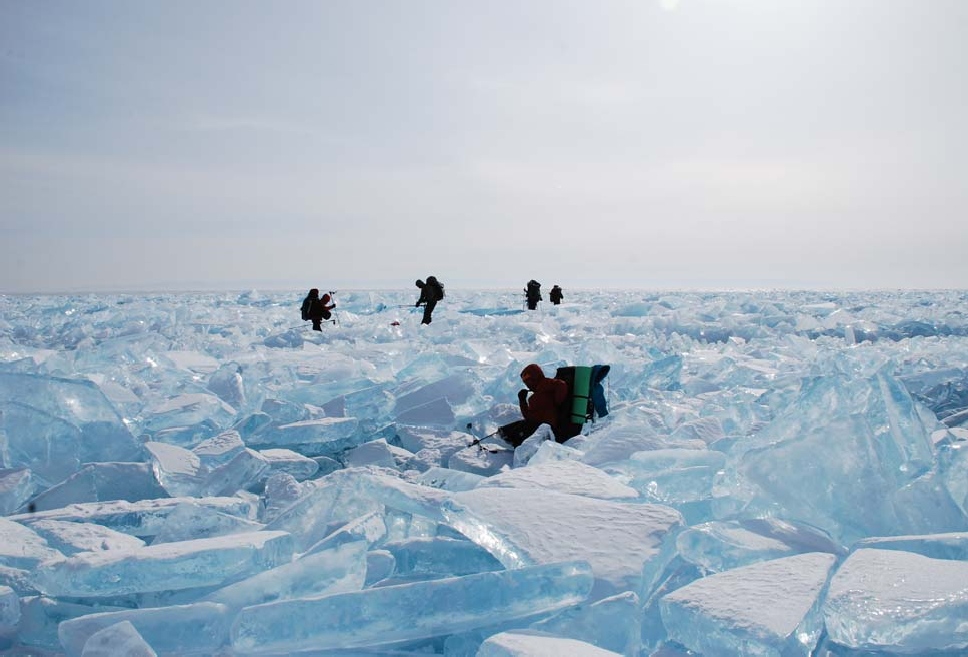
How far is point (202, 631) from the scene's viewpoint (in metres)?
1.46

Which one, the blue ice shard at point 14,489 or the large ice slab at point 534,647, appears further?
the blue ice shard at point 14,489

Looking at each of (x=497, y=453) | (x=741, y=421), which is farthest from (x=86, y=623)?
(x=741, y=421)

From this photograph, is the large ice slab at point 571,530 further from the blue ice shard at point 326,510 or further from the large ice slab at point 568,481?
the blue ice shard at point 326,510

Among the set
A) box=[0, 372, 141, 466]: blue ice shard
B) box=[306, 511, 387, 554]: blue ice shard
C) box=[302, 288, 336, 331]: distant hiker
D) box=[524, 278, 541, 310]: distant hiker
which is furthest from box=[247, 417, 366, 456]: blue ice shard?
box=[524, 278, 541, 310]: distant hiker

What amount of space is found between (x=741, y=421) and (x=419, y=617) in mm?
2858

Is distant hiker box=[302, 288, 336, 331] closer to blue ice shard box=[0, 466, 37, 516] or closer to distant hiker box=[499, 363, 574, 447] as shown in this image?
distant hiker box=[499, 363, 574, 447]

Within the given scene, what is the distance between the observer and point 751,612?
136 centimetres

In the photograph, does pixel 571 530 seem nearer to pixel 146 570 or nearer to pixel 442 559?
pixel 442 559

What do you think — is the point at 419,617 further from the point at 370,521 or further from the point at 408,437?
the point at 408,437

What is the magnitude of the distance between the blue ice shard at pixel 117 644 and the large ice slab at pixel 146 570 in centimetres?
27

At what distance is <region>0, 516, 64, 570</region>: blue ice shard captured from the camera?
1872 mm

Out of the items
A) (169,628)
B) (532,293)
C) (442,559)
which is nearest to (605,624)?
(442,559)

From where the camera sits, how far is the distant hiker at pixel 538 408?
4.13 metres

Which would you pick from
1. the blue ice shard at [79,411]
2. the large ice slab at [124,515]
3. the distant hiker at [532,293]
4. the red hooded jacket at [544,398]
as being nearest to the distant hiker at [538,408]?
the red hooded jacket at [544,398]
